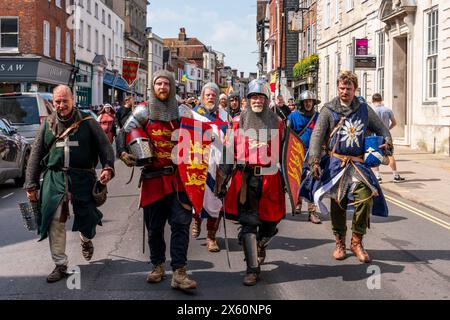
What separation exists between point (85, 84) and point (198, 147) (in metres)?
36.4

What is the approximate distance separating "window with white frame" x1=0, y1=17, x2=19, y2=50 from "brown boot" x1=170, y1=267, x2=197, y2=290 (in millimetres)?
27250

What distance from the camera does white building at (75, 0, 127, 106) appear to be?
3962 centimetres

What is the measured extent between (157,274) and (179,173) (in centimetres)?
96

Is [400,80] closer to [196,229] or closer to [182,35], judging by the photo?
[196,229]

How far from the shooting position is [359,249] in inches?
249

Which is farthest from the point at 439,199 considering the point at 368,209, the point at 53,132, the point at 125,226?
the point at 53,132

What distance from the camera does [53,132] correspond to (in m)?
5.64

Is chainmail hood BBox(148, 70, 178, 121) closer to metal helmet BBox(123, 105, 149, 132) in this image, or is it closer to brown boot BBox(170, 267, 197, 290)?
metal helmet BBox(123, 105, 149, 132)

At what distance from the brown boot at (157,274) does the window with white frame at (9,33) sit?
88.3ft

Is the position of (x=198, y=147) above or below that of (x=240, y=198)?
above

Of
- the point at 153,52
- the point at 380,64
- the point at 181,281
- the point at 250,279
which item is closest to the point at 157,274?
the point at 181,281

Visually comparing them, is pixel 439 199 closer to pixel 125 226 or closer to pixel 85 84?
pixel 125 226

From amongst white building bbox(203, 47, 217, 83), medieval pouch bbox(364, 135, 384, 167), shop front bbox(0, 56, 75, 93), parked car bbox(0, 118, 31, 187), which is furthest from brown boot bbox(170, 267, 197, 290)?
white building bbox(203, 47, 217, 83)
